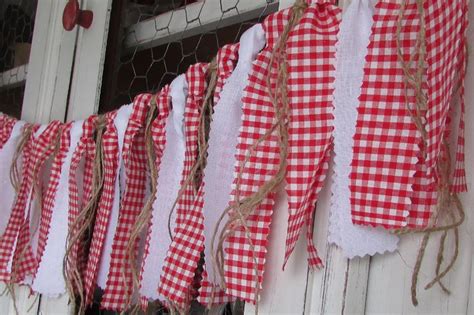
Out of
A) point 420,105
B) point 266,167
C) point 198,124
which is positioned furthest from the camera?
point 198,124

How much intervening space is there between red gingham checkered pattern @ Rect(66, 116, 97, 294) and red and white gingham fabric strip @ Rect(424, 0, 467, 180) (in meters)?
0.60

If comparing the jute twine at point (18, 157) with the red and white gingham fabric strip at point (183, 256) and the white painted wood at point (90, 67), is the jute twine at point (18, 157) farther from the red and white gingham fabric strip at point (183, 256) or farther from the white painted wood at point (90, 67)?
the red and white gingham fabric strip at point (183, 256)

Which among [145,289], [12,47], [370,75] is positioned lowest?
[145,289]

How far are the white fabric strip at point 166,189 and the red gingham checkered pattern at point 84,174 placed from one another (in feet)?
0.68

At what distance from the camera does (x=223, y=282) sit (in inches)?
26.0

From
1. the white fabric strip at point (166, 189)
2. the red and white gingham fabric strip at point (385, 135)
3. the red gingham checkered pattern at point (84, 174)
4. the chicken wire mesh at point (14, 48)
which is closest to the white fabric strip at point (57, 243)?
the red gingham checkered pattern at point (84, 174)

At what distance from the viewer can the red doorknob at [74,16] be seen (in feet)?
3.89

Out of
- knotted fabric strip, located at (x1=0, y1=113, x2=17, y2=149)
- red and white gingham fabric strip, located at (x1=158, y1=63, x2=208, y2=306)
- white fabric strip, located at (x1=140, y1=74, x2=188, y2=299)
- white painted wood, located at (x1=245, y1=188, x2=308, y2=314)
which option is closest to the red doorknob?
knotted fabric strip, located at (x1=0, y1=113, x2=17, y2=149)

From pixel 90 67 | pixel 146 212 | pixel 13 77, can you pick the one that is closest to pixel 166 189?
pixel 146 212

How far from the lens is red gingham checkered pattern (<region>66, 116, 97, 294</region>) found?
0.99 metres

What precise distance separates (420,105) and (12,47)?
123 cm

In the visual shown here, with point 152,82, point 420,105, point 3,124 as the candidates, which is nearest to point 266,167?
point 420,105

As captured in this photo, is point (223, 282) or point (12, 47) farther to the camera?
point (12, 47)

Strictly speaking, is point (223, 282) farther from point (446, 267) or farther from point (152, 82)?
point (152, 82)
